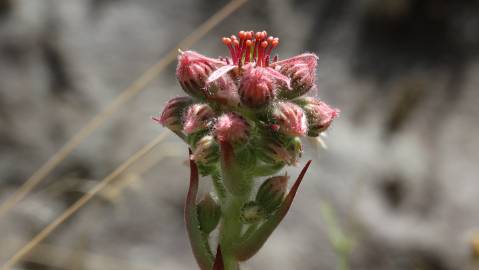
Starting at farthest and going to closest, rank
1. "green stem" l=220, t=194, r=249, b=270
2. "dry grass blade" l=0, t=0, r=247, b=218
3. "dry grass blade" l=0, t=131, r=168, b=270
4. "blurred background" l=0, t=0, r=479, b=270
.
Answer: "blurred background" l=0, t=0, r=479, b=270
"dry grass blade" l=0, t=0, r=247, b=218
"dry grass blade" l=0, t=131, r=168, b=270
"green stem" l=220, t=194, r=249, b=270

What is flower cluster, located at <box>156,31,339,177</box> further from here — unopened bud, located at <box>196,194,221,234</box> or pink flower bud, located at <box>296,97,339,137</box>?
unopened bud, located at <box>196,194,221,234</box>

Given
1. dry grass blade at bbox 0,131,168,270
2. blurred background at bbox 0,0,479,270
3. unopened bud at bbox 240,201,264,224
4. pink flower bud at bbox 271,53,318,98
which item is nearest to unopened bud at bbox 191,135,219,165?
unopened bud at bbox 240,201,264,224

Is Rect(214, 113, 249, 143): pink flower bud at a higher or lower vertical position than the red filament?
lower

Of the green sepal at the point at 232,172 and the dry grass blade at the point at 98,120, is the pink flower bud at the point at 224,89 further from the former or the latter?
the dry grass blade at the point at 98,120

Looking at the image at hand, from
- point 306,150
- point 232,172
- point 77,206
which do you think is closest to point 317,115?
point 232,172

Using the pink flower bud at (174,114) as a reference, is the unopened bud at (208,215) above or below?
below

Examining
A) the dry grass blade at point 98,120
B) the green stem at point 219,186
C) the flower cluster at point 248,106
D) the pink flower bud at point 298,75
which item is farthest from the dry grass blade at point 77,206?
the pink flower bud at point 298,75

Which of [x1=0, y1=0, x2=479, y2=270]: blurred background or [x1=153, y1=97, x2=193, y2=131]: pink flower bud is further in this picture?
[x1=0, y1=0, x2=479, y2=270]: blurred background
